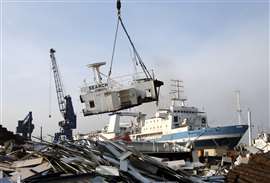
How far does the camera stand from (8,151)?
1124 centimetres

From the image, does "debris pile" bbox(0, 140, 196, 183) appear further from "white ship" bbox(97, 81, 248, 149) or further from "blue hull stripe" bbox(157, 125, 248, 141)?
"blue hull stripe" bbox(157, 125, 248, 141)

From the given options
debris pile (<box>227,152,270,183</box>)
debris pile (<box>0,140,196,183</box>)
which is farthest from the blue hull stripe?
debris pile (<box>227,152,270,183</box>)

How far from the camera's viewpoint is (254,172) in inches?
332

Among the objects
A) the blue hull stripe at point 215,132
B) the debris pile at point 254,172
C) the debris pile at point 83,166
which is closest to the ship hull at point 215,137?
the blue hull stripe at point 215,132

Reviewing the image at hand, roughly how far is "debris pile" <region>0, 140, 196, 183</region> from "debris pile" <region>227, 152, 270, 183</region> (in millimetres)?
935

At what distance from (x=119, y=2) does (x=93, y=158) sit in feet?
20.7

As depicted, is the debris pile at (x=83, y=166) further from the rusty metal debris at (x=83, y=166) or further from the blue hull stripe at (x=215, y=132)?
the blue hull stripe at (x=215, y=132)

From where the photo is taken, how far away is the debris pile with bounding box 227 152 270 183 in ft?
26.6

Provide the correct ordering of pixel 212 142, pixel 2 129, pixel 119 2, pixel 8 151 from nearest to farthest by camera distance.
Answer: pixel 8 151, pixel 119 2, pixel 2 129, pixel 212 142

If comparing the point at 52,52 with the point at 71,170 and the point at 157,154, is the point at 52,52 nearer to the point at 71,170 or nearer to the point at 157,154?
the point at 157,154

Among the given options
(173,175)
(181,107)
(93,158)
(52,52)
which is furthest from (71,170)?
(52,52)

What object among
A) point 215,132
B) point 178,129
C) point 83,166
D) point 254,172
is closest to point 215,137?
point 215,132

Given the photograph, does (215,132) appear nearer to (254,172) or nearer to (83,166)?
(254,172)

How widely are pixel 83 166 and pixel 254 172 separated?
3.69m
